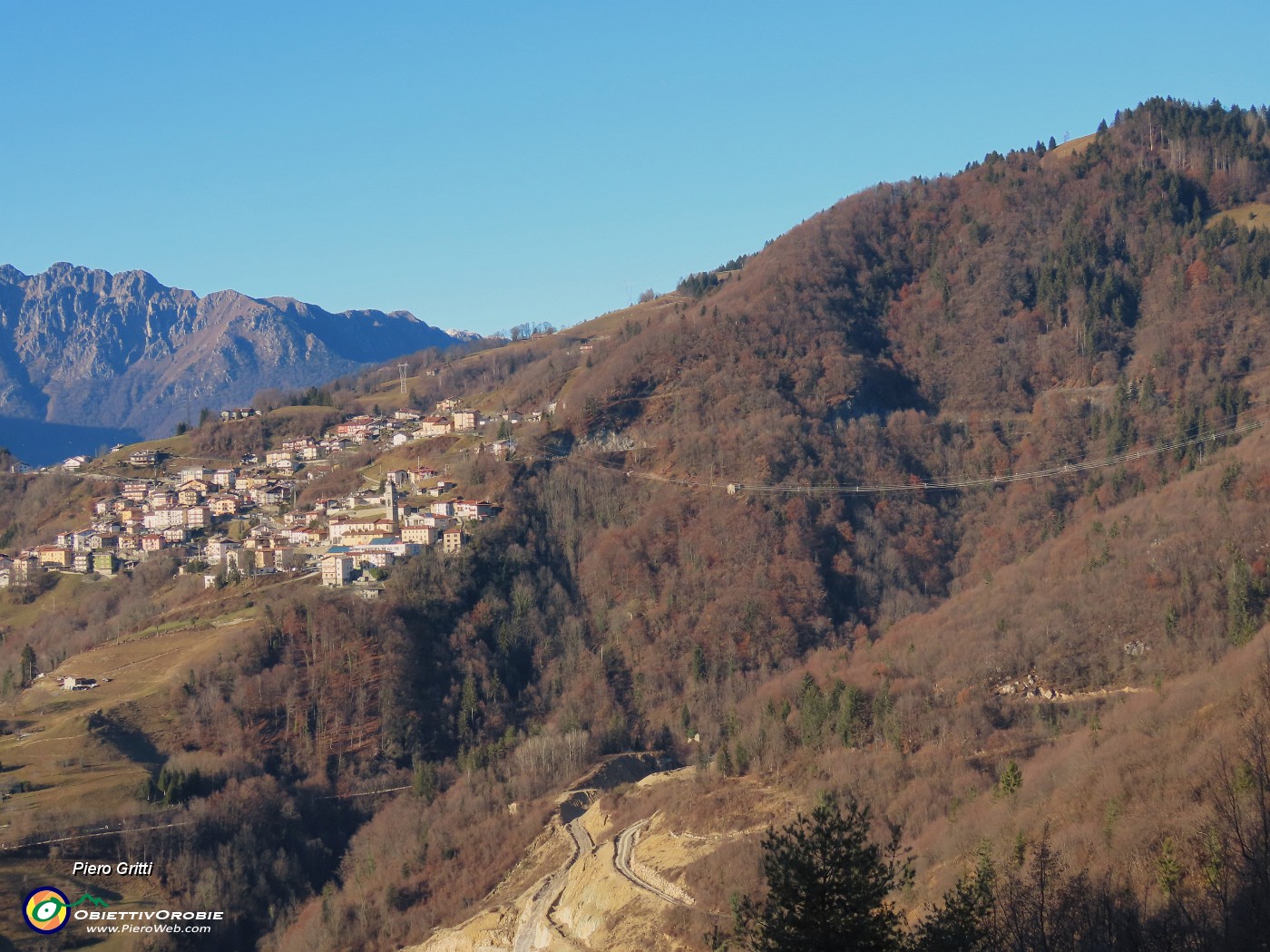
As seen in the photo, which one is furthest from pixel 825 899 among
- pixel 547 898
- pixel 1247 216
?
pixel 1247 216

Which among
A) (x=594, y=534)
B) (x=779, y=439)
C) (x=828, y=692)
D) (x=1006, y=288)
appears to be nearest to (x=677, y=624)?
(x=594, y=534)

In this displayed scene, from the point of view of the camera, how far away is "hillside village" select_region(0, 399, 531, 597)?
8575 centimetres

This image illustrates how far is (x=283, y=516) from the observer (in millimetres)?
103500

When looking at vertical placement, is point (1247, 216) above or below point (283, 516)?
above

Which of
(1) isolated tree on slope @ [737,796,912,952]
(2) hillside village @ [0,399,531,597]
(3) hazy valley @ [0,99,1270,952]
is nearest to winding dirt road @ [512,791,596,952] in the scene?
(3) hazy valley @ [0,99,1270,952]

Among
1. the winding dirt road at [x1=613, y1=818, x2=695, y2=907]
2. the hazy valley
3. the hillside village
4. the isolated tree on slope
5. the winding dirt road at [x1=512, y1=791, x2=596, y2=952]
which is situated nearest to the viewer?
the isolated tree on slope

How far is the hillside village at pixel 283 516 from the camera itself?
8575 cm

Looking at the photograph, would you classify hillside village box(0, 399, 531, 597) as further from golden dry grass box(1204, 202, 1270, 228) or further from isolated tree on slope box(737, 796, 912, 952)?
golden dry grass box(1204, 202, 1270, 228)

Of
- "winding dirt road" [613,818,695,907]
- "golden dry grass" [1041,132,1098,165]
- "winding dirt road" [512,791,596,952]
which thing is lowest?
"winding dirt road" [512,791,596,952]

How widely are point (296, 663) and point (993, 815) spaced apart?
139ft

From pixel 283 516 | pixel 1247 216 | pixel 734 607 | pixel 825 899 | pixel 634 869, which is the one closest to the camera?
pixel 825 899

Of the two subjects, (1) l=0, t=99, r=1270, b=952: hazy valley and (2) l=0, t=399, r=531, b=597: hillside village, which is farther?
(2) l=0, t=399, r=531, b=597: hillside village

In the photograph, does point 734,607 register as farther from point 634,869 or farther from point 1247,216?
point 1247,216

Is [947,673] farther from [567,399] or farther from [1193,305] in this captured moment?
[1193,305]
